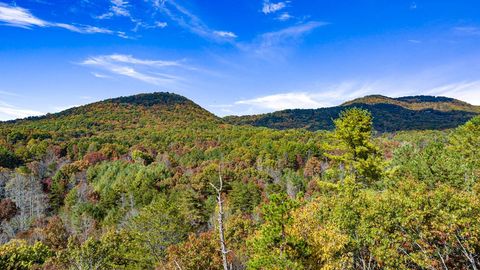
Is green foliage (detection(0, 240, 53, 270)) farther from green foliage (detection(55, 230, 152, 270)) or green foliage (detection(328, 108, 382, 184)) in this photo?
green foliage (detection(328, 108, 382, 184))

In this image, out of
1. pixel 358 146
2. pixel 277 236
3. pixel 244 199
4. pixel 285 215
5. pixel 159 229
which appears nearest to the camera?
pixel 277 236

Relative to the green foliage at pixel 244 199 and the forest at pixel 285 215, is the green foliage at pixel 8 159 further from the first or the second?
the green foliage at pixel 244 199

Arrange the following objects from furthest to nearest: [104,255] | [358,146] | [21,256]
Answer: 1. [21,256]
2. [104,255]
3. [358,146]

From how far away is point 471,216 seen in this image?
14031mm

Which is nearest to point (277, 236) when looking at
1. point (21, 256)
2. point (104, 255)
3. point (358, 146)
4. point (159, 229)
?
point (358, 146)

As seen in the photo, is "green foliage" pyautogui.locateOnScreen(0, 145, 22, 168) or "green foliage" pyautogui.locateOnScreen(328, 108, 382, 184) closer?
"green foliage" pyautogui.locateOnScreen(328, 108, 382, 184)

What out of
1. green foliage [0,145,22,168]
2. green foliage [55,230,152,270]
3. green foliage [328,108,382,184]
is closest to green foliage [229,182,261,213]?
green foliage [55,230,152,270]

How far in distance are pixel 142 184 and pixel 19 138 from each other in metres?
91.1

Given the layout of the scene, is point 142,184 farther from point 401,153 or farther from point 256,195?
point 401,153

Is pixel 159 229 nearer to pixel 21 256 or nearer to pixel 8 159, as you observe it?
pixel 21 256

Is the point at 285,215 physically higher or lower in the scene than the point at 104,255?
higher

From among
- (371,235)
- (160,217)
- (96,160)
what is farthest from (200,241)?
(96,160)


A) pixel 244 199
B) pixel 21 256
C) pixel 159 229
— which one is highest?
pixel 159 229

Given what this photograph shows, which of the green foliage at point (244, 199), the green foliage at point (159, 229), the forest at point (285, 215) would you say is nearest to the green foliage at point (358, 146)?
the forest at point (285, 215)
